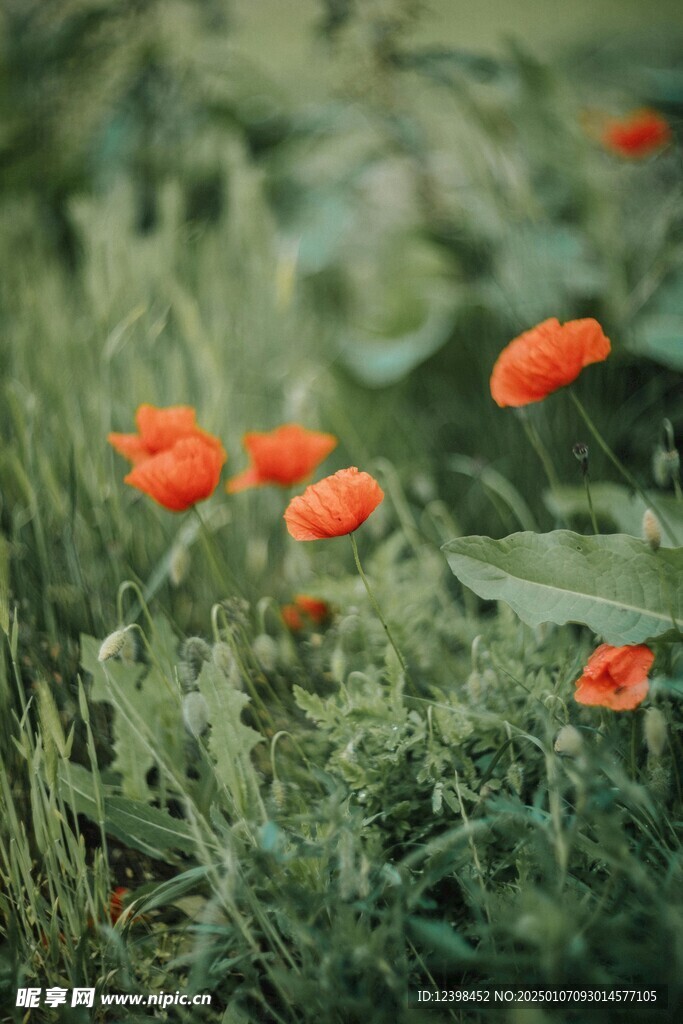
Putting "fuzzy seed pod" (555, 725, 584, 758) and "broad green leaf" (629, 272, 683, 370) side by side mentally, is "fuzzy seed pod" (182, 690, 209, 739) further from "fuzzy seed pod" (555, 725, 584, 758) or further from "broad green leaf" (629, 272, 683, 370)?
"broad green leaf" (629, 272, 683, 370)

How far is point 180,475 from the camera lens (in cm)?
80

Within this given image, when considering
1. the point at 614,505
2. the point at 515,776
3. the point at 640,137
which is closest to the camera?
the point at 515,776

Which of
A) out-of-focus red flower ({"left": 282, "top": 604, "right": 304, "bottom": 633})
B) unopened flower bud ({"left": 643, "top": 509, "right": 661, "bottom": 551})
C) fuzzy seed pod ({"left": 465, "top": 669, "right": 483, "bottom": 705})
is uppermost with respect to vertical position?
unopened flower bud ({"left": 643, "top": 509, "right": 661, "bottom": 551})

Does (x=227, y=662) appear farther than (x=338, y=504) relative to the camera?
Yes

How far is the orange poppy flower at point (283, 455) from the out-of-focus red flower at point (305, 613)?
0.60ft

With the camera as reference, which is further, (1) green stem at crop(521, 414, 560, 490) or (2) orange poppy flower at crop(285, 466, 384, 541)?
(1) green stem at crop(521, 414, 560, 490)

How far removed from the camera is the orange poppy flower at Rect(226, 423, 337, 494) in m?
0.98

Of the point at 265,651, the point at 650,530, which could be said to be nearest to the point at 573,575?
the point at 650,530

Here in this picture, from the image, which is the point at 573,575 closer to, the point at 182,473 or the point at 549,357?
the point at 549,357

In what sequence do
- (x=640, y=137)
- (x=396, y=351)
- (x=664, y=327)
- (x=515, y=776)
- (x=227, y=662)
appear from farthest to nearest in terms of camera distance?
(x=640, y=137) < (x=396, y=351) < (x=664, y=327) < (x=227, y=662) < (x=515, y=776)

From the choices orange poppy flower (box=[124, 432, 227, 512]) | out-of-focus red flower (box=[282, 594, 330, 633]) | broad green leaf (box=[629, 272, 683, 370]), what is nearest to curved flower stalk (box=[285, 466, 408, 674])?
orange poppy flower (box=[124, 432, 227, 512])

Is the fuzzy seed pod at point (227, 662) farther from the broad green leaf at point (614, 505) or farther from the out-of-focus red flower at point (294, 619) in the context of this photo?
the broad green leaf at point (614, 505)

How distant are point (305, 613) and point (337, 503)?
44cm

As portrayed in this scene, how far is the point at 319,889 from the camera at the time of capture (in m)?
0.69
